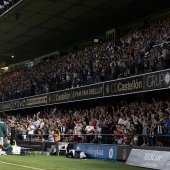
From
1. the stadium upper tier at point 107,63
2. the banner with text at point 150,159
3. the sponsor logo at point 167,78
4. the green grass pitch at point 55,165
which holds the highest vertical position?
the stadium upper tier at point 107,63

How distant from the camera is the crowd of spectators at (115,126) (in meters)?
18.1

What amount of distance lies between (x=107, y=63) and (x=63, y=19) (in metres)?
7.47

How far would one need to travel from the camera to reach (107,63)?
27.1 meters

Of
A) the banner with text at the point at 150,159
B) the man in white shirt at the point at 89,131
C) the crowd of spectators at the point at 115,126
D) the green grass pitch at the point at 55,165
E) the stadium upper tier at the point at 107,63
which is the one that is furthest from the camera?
the man in white shirt at the point at 89,131

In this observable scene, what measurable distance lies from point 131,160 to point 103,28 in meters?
20.8

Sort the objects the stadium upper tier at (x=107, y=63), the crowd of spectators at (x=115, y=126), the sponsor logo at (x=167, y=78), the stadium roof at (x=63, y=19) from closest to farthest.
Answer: the crowd of spectators at (x=115, y=126)
the sponsor logo at (x=167, y=78)
the stadium upper tier at (x=107, y=63)
the stadium roof at (x=63, y=19)

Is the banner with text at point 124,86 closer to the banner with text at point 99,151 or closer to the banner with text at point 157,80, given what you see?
the banner with text at point 157,80

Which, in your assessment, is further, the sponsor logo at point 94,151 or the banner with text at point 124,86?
the banner with text at point 124,86

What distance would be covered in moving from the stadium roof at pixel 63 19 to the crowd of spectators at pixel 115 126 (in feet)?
23.2

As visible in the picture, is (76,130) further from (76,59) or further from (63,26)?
(63,26)

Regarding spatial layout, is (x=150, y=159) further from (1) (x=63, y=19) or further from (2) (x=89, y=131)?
(1) (x=63, y=19)

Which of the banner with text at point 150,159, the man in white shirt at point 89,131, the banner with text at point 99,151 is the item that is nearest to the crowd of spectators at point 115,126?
the man in white shirt at point 89,131

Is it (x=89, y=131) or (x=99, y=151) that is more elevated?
(x=89, y=131)

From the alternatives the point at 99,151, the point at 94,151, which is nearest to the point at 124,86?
the point at 94,151
